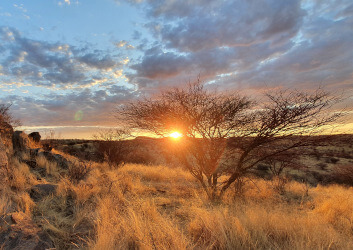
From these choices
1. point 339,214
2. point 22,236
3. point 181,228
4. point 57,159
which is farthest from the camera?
point 57,159

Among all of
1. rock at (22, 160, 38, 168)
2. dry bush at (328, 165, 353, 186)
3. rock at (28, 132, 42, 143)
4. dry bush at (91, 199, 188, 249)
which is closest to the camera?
dry bush at (91, 199, 188, 249)

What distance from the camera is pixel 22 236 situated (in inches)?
130

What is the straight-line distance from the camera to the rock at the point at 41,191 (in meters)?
6.07

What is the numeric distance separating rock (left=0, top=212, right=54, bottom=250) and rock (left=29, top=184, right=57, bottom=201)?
2686mm

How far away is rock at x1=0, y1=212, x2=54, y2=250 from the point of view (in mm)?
3162

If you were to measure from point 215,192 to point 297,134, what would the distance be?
320 cm

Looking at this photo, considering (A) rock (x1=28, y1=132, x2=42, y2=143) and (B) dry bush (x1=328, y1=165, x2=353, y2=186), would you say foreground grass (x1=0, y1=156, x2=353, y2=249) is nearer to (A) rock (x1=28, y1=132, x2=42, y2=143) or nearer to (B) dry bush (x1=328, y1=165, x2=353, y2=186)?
(A) rock (x1=28, y1=132, x2=42, y2=143)

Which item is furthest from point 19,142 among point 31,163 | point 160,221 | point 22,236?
point 160,221

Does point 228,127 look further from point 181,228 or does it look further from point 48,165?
point 48,165

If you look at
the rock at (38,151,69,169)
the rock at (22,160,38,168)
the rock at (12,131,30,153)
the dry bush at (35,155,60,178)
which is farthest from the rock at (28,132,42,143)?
the rock at (22,160,38,168)

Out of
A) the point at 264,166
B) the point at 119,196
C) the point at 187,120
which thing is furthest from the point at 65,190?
the point at 264,166

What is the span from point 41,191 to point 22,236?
3441mm

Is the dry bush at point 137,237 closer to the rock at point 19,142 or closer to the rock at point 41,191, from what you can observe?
the rock at point 41,191

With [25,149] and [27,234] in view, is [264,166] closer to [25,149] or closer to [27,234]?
[25,149]
